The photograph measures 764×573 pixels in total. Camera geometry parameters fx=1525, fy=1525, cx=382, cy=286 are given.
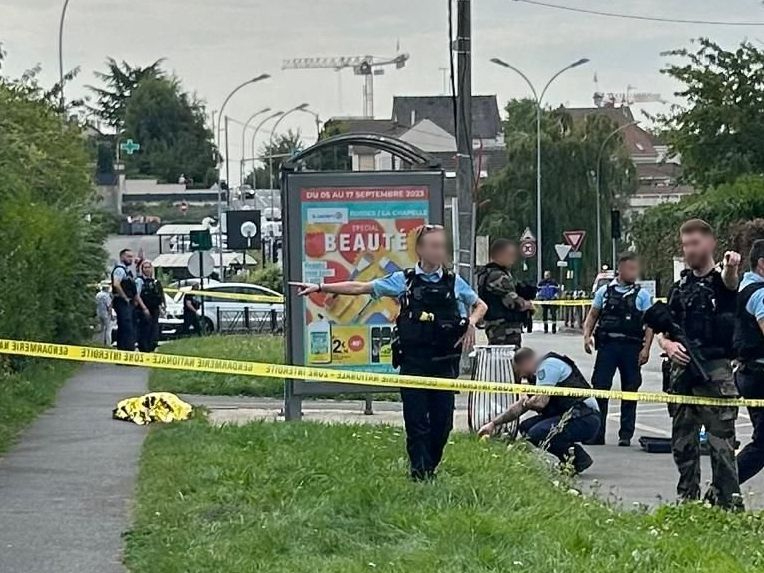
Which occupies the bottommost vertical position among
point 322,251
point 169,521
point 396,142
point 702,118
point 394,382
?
point 169,521

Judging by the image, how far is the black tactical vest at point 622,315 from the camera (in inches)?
574

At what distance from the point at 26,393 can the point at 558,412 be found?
6.72 m

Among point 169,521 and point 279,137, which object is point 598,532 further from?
point 279,137

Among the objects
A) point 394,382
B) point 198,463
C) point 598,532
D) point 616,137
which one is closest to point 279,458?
point 198,463

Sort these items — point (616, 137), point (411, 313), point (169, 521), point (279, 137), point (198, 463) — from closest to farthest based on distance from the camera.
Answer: point (169, 521)
point (411, 313)
point (198, 463)
point (616, 137)
point (279, 137)

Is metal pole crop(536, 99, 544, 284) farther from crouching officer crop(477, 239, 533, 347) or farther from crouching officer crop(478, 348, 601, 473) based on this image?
crouching officer crop(478, 348, 601, 473)

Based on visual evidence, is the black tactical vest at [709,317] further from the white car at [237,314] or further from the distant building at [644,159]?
the distant building at [644,159]

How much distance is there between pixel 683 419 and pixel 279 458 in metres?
2.96

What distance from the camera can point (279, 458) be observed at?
1090 centimetres

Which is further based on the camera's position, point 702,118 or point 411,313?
point 702,118

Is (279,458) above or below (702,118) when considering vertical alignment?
below

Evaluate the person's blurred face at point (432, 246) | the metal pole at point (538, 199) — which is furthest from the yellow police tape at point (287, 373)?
the metal pole at point (538, 199)

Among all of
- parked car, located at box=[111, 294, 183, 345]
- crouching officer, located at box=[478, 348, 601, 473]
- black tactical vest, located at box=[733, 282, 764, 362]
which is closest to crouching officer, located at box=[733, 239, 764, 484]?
black tactical vest, located at box=[733, 282, 764, 362]

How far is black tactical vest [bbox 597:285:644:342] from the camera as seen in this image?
14.6 metres
